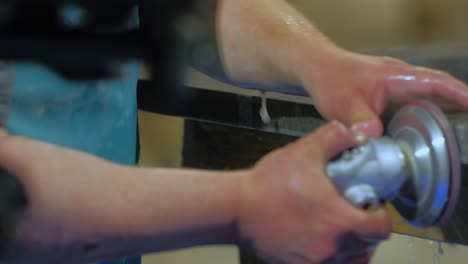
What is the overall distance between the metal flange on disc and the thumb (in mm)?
17

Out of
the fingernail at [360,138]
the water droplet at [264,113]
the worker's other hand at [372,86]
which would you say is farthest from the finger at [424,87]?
the water droplet at [264,113]

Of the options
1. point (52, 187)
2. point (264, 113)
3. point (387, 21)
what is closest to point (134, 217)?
point (52, 187)

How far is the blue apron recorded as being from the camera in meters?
0.42

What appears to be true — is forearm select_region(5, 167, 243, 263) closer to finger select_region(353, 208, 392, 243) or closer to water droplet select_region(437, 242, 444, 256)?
finger select_region(353, 208, 392, 243)

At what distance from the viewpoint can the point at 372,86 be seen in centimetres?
43

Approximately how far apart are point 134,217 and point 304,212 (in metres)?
0.09

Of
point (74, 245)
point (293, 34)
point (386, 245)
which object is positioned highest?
point (293, 34)

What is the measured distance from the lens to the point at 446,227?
1.73ft

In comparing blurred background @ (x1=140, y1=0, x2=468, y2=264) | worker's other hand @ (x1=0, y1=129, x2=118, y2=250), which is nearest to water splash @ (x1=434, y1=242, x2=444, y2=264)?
worker's other hand @ (x1=0, y1=129, x2=118, y2=250)

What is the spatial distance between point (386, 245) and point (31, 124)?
1.37ft

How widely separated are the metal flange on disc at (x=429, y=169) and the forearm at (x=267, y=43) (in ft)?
0.36

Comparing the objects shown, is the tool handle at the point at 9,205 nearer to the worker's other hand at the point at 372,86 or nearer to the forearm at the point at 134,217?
the forearm at the point at 134,217

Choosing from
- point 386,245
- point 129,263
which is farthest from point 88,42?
point 386,245

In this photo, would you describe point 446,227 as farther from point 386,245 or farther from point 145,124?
point 145,124
